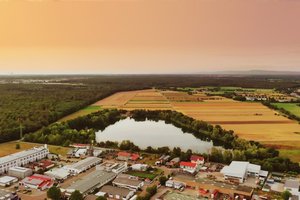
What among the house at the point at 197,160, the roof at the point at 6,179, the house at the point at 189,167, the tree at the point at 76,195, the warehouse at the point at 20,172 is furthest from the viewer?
the house at the point at 197,160

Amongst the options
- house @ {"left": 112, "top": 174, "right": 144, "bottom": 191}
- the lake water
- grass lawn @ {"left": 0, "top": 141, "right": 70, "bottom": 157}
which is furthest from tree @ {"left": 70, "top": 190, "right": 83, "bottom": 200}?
the lake water

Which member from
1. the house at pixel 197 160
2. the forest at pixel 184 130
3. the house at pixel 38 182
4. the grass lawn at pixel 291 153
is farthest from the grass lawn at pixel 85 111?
the grass lawn at pixel 291 153

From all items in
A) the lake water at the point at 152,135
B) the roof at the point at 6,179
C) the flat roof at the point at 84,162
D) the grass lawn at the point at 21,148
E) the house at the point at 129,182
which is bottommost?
the lake water at the point at 152,135

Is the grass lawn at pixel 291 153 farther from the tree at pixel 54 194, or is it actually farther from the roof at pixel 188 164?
the tree at pixel 54 194

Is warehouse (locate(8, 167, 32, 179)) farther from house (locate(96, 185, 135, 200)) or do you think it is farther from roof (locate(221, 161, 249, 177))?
roof (locate(221, 161, 249, 177))

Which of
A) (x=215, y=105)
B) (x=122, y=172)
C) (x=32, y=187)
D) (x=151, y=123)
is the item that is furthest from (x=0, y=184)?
(x=215, y=105)

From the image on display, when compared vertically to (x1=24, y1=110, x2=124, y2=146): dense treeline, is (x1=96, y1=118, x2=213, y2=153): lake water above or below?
below
